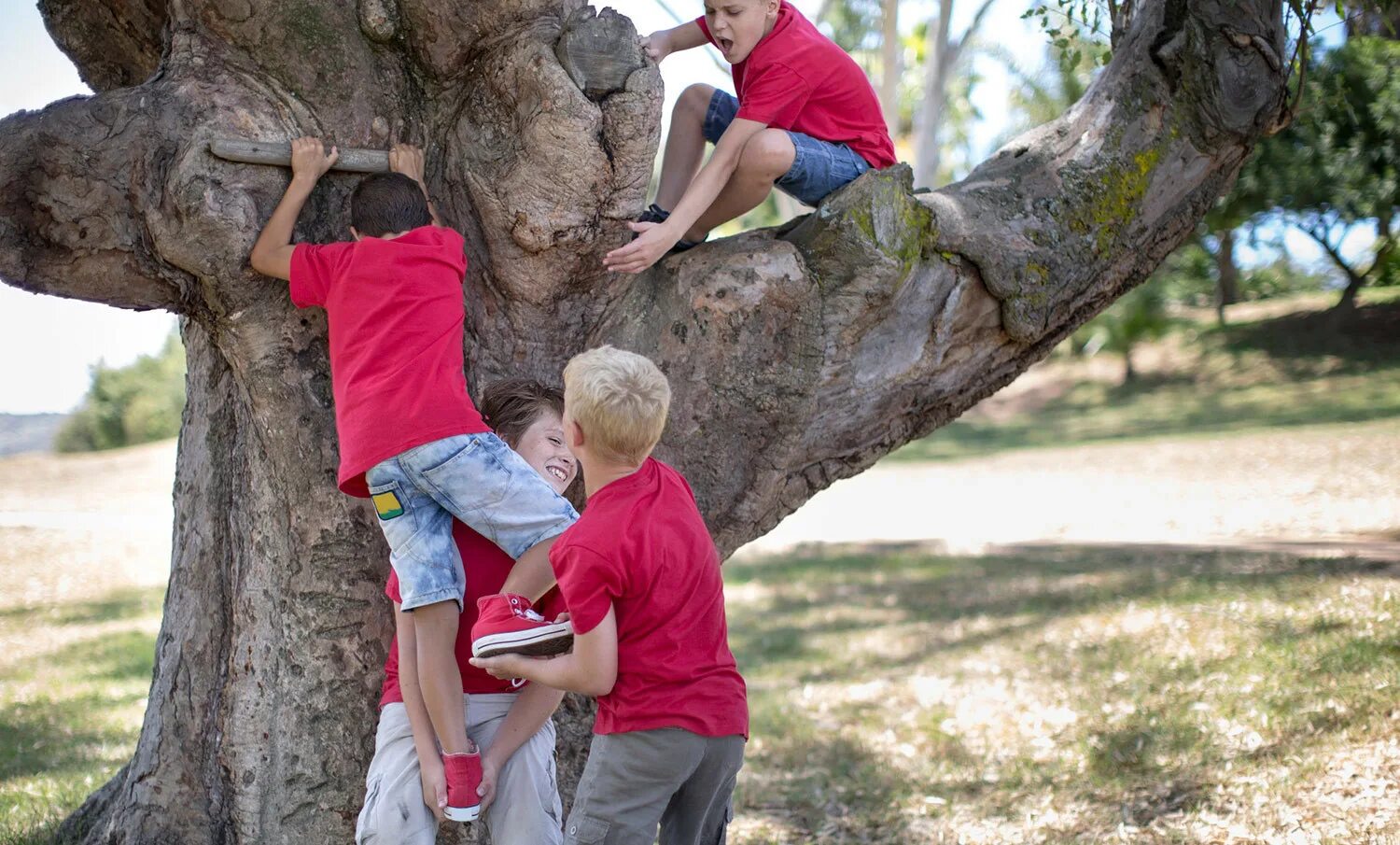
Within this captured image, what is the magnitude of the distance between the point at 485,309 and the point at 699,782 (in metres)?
1.66

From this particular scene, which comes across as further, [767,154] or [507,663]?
[767,154]

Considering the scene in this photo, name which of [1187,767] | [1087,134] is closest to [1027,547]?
[1187,767]

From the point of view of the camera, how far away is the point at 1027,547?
38.3 ft

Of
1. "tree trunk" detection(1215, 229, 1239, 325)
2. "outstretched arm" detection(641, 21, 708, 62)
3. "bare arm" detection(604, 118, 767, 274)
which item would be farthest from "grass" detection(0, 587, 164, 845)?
"tree trunk" detection(1215, 229, 1239, 325)

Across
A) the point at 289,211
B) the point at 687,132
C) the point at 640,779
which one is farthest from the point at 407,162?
the point at 640,779

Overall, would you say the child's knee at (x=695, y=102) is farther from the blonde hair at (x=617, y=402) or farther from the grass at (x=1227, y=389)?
the grass at (x=1227, y=389)

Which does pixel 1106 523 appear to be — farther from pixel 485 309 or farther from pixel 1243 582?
pixel 485 309

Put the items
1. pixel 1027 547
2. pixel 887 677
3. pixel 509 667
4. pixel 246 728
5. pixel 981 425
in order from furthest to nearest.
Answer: pixel 981 425, pixel 1027 547, pixel 887 677, pixel 246 728, pixel 509 667

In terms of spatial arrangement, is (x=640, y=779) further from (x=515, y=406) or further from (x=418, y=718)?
(x=515, y=406)

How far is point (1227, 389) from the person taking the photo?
22750 mm

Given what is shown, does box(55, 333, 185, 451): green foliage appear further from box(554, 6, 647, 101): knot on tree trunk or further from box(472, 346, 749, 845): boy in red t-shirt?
box(472, 346, 749, 845): boy in red t-shirt

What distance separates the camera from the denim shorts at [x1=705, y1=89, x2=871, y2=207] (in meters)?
3.70

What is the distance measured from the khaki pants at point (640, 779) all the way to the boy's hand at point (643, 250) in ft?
4.65

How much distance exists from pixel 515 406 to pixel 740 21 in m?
1.41
